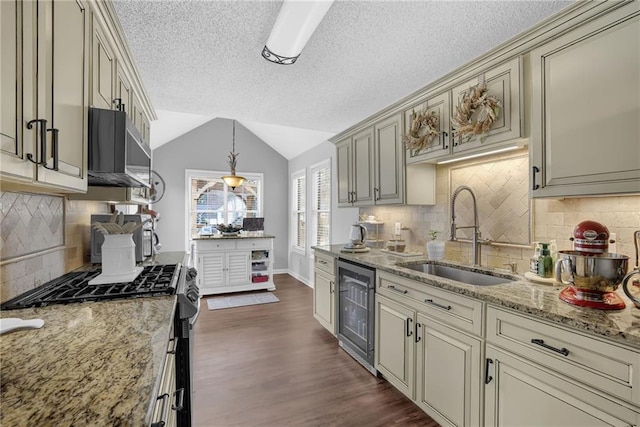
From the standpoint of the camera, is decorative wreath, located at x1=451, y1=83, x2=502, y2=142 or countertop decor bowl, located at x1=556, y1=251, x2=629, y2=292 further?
decorative wreath, located at x1=451, y1=83, x2=502, y2=142

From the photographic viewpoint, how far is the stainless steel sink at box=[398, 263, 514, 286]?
1.96 meters

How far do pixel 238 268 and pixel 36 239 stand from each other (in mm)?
3614

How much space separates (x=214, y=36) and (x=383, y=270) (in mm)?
1973

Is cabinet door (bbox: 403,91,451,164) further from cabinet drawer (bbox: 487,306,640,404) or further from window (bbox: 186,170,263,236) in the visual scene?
window (bbox: 186,170,263,236)

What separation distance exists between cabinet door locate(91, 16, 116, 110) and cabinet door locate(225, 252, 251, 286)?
3.62 m

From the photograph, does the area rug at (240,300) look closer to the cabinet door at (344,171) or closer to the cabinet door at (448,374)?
the cabinet door at (344,171)

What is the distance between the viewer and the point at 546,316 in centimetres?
121

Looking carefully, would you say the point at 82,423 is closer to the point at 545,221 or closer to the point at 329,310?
the point at 545,221

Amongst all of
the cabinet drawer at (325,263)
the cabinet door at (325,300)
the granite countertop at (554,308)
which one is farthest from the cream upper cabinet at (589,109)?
the cabinet door at (325,300)

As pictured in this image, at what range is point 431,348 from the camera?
1.83m

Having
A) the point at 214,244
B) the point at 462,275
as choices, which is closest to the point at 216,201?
the point at 214,244

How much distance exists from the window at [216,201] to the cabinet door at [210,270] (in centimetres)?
124

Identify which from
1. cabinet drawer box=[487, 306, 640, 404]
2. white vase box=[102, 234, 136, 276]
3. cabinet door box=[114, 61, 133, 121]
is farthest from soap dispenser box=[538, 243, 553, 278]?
cabinet door box=[114, 61, 133, 121]

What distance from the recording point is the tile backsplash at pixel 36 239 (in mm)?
1303
